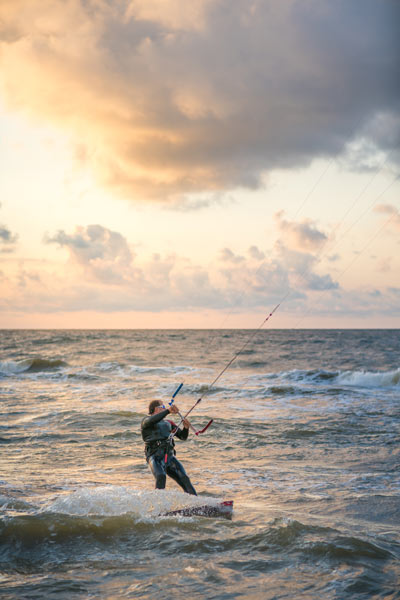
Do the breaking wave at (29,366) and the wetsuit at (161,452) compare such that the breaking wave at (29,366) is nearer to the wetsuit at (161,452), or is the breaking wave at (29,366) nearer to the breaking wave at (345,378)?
the breaking wave at (345,378)

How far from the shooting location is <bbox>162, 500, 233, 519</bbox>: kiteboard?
294 inches

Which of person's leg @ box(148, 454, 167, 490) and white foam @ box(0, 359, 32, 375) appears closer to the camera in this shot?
person's leg @ box(148, 454, 167, 490)

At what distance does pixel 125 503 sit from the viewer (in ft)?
25.7

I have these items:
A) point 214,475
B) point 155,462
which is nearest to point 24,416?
point 214,475

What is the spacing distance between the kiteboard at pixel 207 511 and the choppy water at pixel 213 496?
6.1 inches

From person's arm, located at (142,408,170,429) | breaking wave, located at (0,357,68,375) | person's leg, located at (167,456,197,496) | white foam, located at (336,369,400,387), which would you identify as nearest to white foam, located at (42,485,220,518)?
person's leg, located at (167,456,197,496)

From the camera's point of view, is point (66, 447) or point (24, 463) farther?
point (66, 447)

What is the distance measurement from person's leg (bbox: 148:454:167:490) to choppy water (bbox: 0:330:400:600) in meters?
0.24

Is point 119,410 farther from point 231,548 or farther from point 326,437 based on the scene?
point 231,548

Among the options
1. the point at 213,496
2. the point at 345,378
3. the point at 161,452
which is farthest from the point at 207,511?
the point at 345,378

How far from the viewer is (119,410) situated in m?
19.1

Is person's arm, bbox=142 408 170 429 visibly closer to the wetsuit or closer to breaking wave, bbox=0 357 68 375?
the wetsuit

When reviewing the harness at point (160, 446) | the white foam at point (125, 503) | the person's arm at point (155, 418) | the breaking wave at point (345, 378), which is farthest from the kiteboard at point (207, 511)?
the breaking wave at point (345, 378)

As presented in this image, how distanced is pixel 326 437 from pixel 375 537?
775 cm
